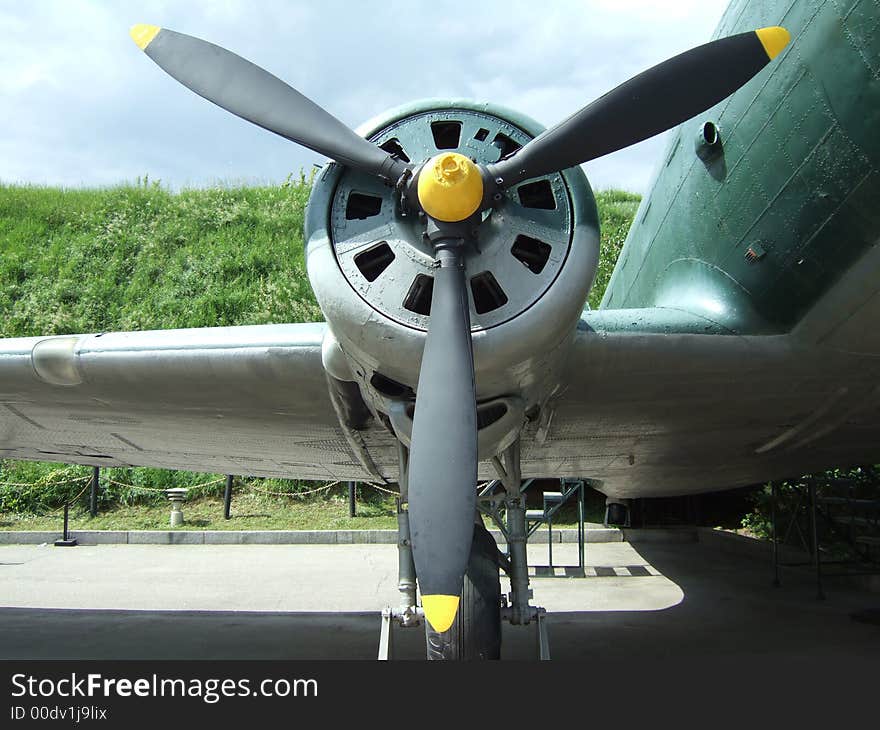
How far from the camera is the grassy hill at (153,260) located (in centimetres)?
2347

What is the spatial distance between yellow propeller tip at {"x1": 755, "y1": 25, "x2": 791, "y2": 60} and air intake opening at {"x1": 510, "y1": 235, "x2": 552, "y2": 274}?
5.14ft

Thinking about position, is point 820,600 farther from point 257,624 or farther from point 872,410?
point 257,624

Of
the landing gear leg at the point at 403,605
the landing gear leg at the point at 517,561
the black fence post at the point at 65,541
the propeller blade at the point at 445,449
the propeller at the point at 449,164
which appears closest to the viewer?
the propeller blade at the point at 445,449

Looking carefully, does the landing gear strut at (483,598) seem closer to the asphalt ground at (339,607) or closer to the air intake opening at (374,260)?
the air intake opening at (374,260)

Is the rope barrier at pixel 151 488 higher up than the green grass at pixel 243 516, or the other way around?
the rope barrier at pixel 151 488

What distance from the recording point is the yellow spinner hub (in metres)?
3.69

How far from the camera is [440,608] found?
3352mm

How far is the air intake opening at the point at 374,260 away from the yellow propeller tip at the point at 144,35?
185 centimetres

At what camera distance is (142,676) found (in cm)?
381

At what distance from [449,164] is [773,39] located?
188 centimetres

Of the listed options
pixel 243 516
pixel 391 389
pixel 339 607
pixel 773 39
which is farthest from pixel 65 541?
pixel 773 39

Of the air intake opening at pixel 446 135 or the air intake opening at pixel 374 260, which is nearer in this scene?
the air intake opening at pixel 374 260

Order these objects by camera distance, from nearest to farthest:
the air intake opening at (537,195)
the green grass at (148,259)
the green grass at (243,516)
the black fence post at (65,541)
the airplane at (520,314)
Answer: the airplane at (520,314) → the air intake opening at (537,195) → the black fence post at (65,541) → the green grass at (243,516) → the green grass at (148,259)

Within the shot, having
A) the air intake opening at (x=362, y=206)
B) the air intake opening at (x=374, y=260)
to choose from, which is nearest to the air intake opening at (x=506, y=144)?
the air intake opening at (x=362, y=206)
